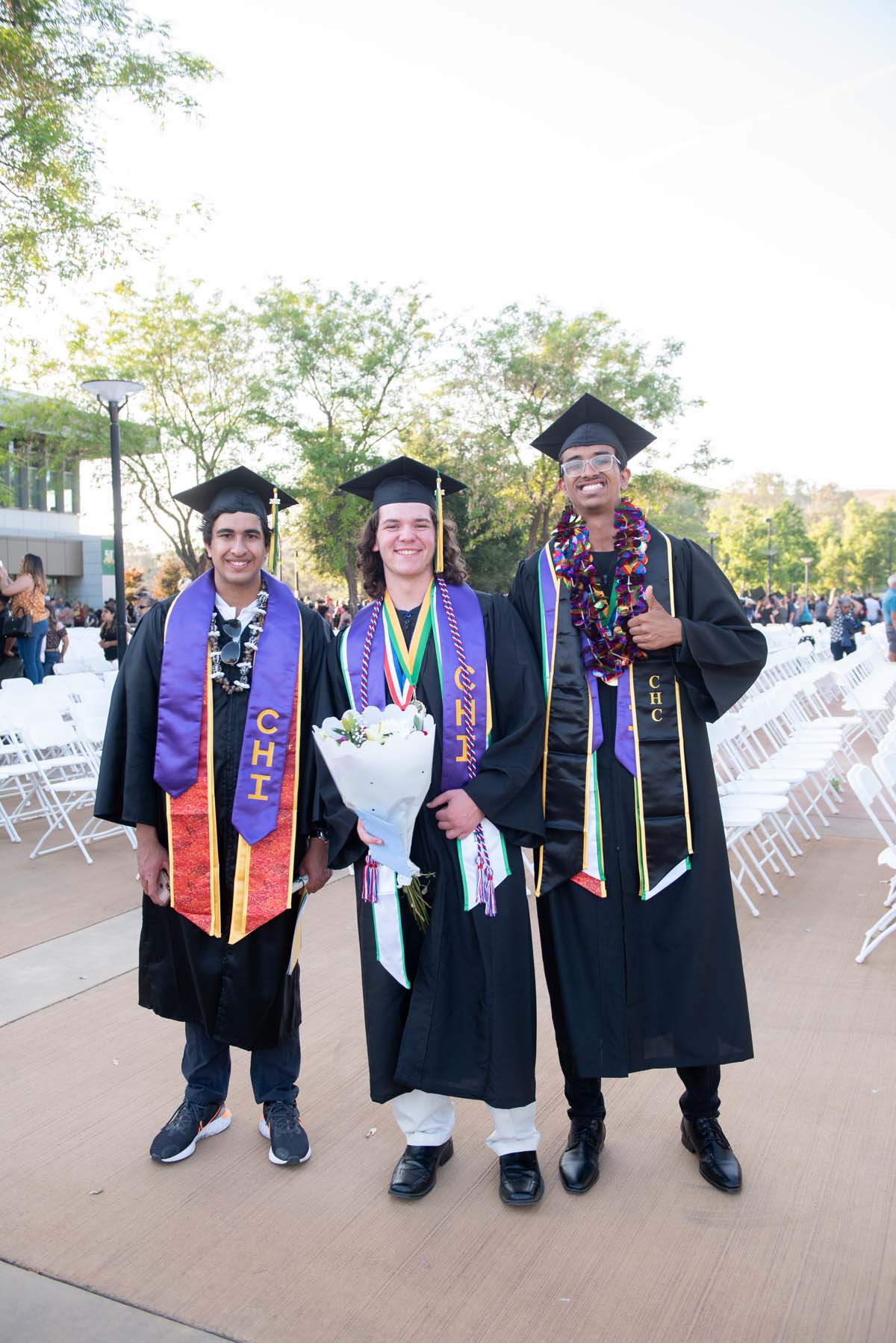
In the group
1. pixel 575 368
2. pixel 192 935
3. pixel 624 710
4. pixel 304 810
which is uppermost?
pixel 575 368

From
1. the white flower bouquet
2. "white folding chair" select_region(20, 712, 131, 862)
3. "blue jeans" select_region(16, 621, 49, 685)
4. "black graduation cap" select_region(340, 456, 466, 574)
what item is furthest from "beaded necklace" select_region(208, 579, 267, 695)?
"blue jeans" select_region(16, 621, 49, 685)

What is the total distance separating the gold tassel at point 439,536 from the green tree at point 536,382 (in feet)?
64.8

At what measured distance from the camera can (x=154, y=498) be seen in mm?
21812

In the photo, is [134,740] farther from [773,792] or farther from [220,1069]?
[773,792]

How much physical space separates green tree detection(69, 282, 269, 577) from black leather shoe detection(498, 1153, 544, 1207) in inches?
680

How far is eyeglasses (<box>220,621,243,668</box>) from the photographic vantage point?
9.41 ft

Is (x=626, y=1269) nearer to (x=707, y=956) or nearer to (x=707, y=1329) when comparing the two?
(x=707, y=1329)

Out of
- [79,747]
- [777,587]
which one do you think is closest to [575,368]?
[79,747]

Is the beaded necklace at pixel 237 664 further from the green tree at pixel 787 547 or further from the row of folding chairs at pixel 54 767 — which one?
the green tree at pixel 787 547

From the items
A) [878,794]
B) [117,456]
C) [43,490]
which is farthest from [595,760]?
[43,490]

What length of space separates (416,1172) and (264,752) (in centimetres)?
120

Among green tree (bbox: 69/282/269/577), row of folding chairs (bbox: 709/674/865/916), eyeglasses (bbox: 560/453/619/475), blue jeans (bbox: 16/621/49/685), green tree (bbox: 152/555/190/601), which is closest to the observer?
eyeglasses (bbox: 560/453/619/475)

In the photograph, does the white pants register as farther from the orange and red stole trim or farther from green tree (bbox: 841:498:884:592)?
green tree (bbox: 841:498:884:592)

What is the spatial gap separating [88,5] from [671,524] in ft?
77.6
